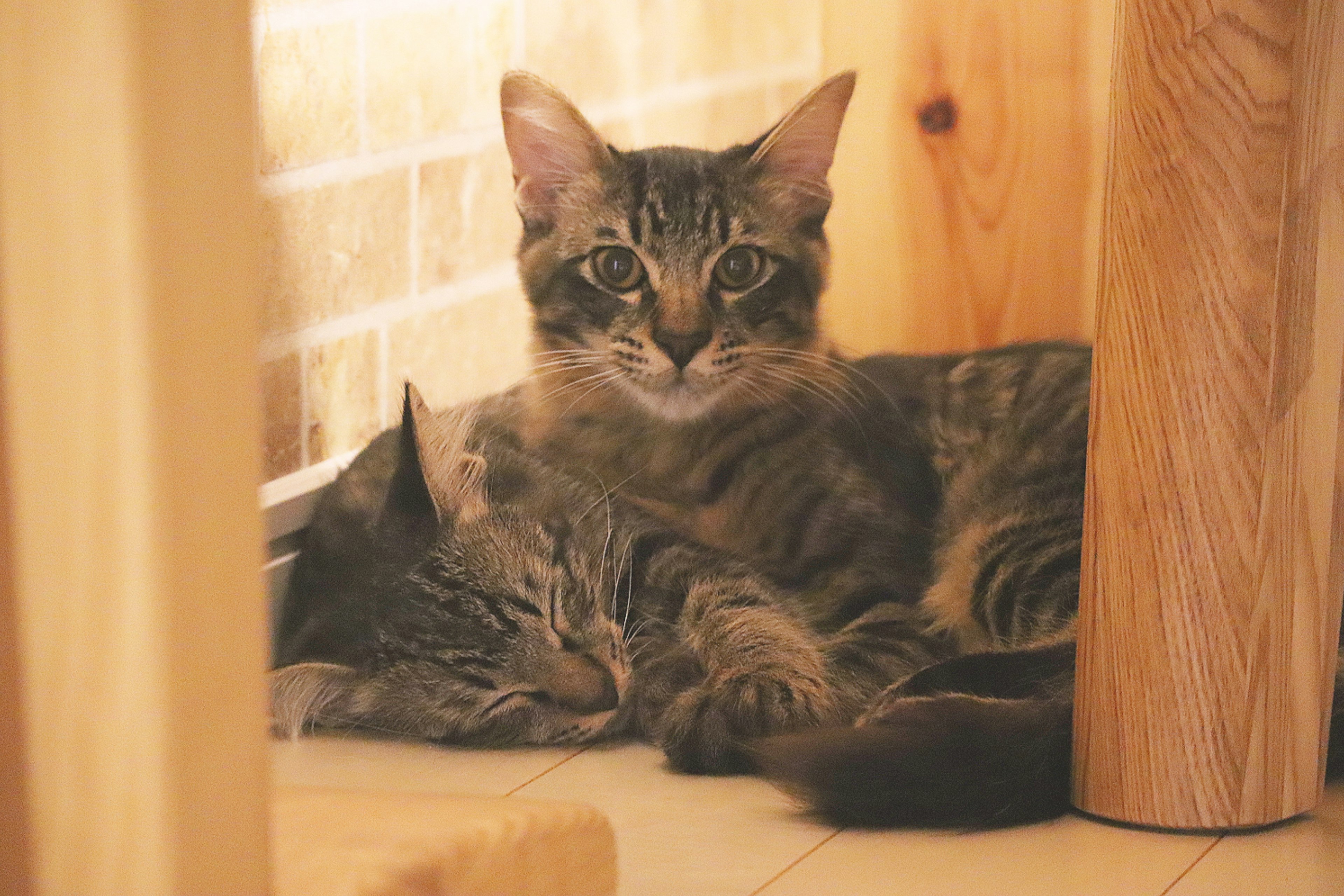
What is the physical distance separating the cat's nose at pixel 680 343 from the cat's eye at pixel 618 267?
10cm

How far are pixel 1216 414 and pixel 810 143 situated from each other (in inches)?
33.2

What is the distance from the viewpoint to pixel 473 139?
2.22m

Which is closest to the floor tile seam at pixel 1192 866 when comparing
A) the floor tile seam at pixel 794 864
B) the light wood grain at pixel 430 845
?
the floor tile seam at pixel 794 864

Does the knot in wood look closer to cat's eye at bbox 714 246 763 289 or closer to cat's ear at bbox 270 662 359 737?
cat's eye at bbox 714 246 763 289

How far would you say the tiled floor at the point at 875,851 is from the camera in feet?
3.94

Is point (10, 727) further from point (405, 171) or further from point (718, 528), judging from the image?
point (405, 171)

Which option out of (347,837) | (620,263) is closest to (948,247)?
(620,263)

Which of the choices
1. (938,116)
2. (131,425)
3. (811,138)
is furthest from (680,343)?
(131,425)

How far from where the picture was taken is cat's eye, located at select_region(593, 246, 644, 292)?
5.95ft

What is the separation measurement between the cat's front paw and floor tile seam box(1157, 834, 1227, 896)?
395 mm

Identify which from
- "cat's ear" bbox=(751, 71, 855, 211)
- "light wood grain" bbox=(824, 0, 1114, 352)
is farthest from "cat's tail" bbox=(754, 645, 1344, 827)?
"light wood grain" bbox=(824, 0, 1114, 352)

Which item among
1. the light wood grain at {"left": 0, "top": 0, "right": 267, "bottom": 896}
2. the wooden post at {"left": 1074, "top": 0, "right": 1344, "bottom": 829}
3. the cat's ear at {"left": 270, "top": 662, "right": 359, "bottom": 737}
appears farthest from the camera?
the cat's ear at {"left": 270, "top": 662, "right": 359, "bottom": 737}

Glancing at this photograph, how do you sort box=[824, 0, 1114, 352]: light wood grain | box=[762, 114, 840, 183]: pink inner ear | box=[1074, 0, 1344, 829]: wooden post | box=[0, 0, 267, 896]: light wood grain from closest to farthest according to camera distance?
box=[0, 0, 267, 896]: light wood grain
box=[1074, 0, 1344, 829]: wooden post
box=[762, 114, 840, 183]: pink inner ear
box=[824, 0, 1114, 352]: light wood grain

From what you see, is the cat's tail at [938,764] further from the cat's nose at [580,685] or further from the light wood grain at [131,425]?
the light wood grain at [131,425]
